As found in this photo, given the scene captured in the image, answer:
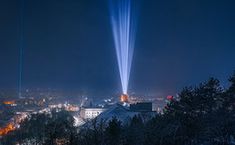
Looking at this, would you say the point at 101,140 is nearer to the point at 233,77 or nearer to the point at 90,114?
the point at 233,77

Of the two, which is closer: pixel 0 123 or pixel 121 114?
pixel 121 114

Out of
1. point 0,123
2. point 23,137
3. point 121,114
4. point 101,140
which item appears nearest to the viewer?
point 101,140

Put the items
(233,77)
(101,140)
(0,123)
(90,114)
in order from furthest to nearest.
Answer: (90,114) < (0,123) < (233,77) < (101,140)

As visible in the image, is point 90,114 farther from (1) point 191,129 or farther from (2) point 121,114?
(1) point 191,129

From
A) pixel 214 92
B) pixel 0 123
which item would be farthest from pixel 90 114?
pixel 214 92

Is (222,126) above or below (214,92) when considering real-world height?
below

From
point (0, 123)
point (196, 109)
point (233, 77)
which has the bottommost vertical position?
point (0, 123)

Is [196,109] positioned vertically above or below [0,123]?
above

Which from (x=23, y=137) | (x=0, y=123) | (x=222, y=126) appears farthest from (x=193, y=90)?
(x=0, y=123)

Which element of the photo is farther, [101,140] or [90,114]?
[90,114]
